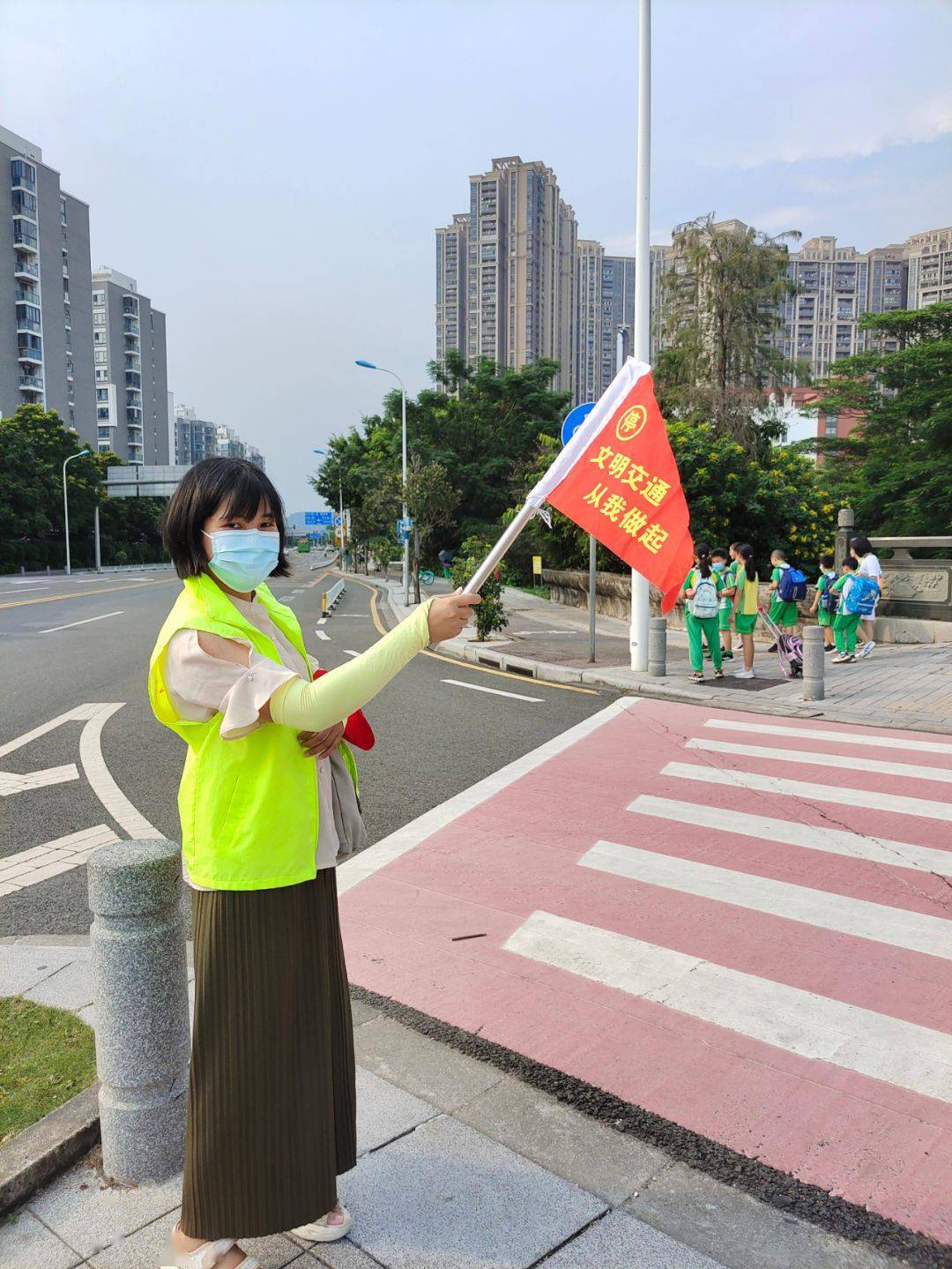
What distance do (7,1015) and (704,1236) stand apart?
8.25 ft

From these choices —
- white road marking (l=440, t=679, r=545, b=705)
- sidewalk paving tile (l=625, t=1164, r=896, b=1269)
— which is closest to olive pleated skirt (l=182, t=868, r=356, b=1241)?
sidewalk paving tile (l=625, t=1164, r=896, b=1269)

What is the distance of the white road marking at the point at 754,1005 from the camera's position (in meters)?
3.33

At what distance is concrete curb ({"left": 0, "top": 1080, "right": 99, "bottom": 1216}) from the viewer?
8.32 feet

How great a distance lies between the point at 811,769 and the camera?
7.56 meters

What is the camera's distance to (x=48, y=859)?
18.2 feet

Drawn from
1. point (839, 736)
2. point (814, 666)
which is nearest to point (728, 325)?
point (814, 666)

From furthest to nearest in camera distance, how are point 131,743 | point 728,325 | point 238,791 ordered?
point 728,325 → point 131,743 → point 238,791

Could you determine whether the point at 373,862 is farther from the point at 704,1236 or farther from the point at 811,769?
the point at 811,769

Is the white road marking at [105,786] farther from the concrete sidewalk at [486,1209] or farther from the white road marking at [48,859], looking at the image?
the concrete sidewalk at [486,1209]

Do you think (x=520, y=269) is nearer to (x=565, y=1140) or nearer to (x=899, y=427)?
(x=899, y=427)

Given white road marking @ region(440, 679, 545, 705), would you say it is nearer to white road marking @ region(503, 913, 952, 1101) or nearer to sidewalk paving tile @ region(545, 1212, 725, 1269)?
white road marking @ region(503, 913, 952, 1101)

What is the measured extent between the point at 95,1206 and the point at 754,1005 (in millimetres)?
2436

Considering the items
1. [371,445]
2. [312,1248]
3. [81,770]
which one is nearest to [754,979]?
[312,1248]

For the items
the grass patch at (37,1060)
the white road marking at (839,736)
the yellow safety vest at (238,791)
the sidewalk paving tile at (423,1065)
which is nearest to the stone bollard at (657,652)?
the white road marking at (839,736)
